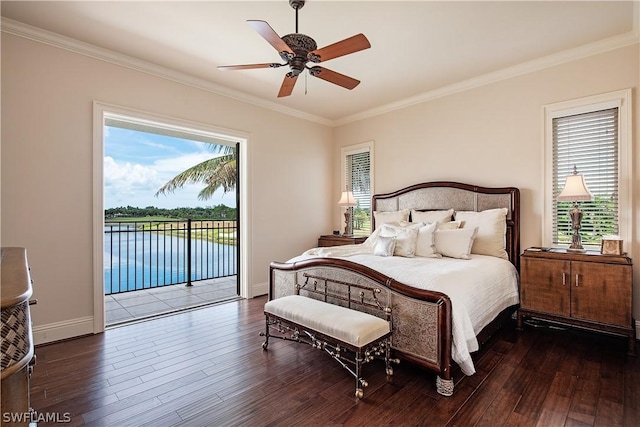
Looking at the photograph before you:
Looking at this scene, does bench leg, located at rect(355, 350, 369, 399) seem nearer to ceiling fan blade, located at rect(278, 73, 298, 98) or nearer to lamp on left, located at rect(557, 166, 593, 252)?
ceiling fan blade, located at rect(278, 73, 298, 98)

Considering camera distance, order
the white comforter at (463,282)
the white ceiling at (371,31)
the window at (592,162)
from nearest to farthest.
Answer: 1. the white comforter at (463,282)
2. the white ceiling at (371,31)
3. the window at (592,162)

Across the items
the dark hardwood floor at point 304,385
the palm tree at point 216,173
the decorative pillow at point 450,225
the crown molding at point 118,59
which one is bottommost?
the dark hardwood floor at point 304,385

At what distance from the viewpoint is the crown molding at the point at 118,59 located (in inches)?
113

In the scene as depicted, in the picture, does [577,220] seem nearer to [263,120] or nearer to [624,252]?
[624,252]

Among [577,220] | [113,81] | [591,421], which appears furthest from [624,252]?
[113,81]

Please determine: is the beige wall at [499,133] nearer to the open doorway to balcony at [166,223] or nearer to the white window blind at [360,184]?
the white window blind at [360,184]

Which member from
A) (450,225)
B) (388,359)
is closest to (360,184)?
(450,225)

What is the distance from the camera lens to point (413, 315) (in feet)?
7.61

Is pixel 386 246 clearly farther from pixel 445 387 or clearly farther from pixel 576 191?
pixel 576 191

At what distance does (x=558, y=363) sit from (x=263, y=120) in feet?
14.7

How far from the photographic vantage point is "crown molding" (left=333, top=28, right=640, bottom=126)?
10.2 feet

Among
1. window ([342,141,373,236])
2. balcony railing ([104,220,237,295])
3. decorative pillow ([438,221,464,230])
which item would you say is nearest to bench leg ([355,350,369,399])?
decorative pillow ([438,221,464,230])

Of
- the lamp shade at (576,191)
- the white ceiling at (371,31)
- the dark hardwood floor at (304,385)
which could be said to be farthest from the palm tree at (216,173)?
the lamp shade at (576,191)

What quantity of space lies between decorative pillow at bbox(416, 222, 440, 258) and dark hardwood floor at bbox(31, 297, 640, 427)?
0.98 metres
